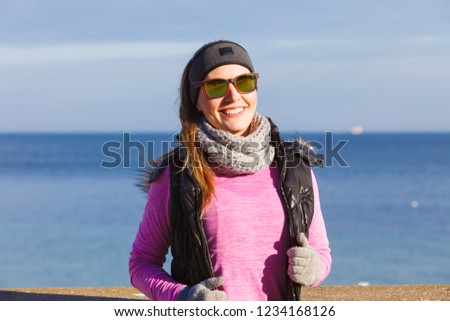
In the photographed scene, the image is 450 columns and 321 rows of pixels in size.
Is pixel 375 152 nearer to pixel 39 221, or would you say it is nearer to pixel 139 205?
pixel 139 205

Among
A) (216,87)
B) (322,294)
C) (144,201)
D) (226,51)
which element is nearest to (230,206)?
(216,87)

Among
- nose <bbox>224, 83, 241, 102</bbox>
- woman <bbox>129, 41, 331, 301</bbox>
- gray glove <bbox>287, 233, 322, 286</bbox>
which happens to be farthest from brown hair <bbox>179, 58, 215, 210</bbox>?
gray glove <bbox>287, 233, 322, 286</bbox>

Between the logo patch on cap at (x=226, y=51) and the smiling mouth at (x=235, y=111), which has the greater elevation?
the logo patch on cap at (x=226, y=51)

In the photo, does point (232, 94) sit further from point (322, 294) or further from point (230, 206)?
point (322, 294)

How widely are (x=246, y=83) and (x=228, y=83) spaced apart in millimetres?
76

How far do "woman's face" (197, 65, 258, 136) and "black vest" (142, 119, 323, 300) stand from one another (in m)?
0.20

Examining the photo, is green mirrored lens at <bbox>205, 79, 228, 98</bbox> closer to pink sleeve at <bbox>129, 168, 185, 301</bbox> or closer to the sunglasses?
the sunglasses

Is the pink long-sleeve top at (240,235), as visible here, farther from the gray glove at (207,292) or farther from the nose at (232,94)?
the nose at (232,94)

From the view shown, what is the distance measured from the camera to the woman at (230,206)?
10.7 feet

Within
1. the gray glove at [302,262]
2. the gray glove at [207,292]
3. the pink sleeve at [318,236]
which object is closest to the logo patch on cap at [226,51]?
the pink sleeve at [318,236]

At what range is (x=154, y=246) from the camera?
3.41m
